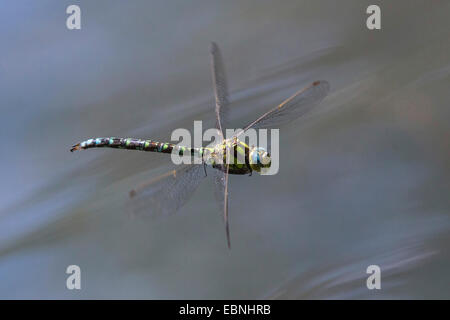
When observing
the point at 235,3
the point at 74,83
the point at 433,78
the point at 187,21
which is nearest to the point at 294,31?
the point at 235,3

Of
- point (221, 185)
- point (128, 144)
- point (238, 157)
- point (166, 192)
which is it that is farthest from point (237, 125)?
point (166, 192)

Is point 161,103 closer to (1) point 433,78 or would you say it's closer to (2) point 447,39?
(1) point 433,78

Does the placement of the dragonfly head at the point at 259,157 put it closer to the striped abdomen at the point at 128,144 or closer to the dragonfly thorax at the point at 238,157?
the dragonfly thorax at the point at 238,157

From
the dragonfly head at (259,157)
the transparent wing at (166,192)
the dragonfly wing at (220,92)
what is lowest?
the transparent wing at (166,192)

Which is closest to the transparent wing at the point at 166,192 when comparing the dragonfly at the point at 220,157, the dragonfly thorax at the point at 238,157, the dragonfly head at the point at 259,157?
the dragonfly at the point at 220,157

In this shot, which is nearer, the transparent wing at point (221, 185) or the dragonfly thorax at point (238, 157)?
the transparent wing at point (221, 185)

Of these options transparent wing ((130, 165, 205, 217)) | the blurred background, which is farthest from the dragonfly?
the blurred background
